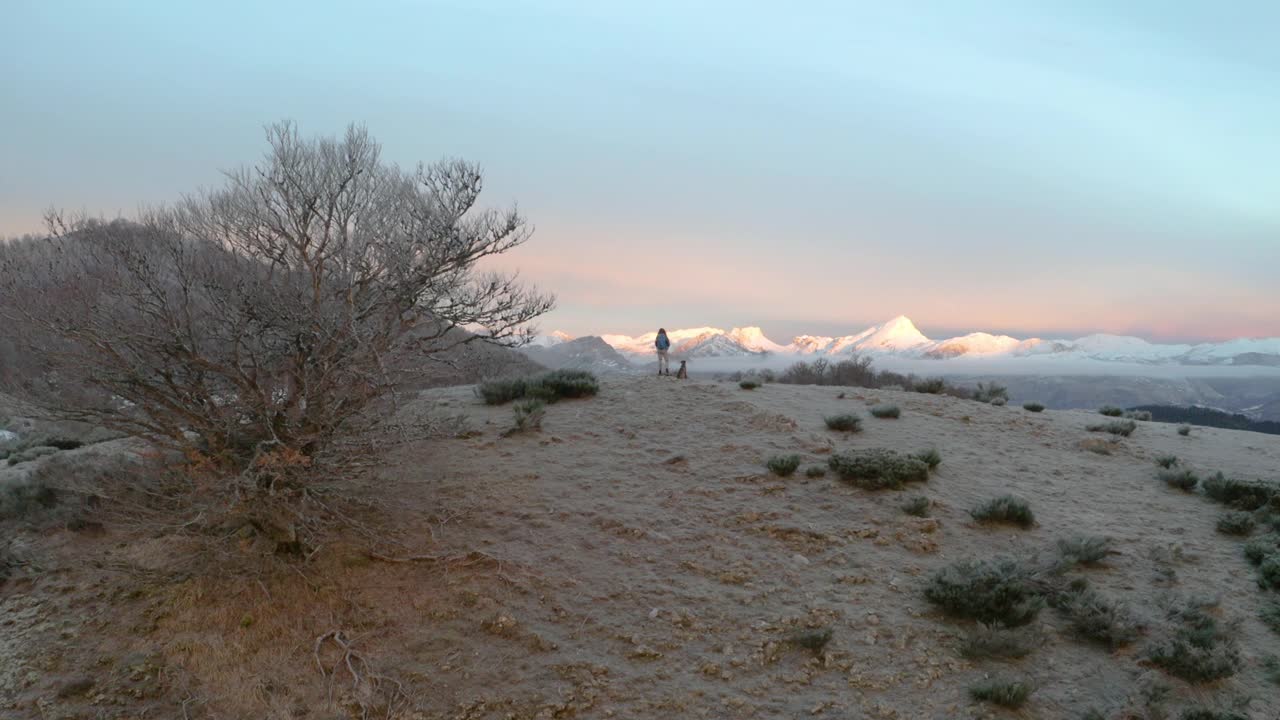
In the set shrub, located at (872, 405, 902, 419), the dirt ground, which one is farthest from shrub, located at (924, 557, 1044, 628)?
shrub, located at (872, 405, 902, 419)

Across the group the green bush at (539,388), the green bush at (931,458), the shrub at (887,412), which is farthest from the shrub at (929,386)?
the green bush at (539,388)

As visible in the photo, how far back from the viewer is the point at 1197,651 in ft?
21.2

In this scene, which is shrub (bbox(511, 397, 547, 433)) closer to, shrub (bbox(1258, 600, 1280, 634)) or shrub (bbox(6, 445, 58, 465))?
shrub (bbox(6, 445, 58, 465))

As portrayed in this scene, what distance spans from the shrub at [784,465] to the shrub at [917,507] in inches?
72.3

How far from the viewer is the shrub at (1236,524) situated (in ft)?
31.9

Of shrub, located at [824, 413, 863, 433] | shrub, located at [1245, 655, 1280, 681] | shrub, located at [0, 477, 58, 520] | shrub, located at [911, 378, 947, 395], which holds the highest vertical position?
shrub, located at [911, 378, 947, 395]

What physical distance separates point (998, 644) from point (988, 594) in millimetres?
812

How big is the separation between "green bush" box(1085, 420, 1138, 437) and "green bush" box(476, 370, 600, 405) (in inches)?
482

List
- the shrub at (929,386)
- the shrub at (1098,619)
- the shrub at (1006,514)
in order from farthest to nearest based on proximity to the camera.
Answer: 1. the shrub at (929,386)
2. the shrub at (1006,514)
3. the shrub at (1098,619)

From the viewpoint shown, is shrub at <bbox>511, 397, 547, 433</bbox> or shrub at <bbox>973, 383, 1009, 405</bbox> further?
shrub at <bbox>973, 383, 1009, 405</bbox>

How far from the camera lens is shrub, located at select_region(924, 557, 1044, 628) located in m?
7.24

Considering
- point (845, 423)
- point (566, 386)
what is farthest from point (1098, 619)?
point (566, 386)

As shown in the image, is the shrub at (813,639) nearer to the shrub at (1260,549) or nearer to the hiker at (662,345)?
the shrub at (1260,549)

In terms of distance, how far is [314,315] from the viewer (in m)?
7.26
